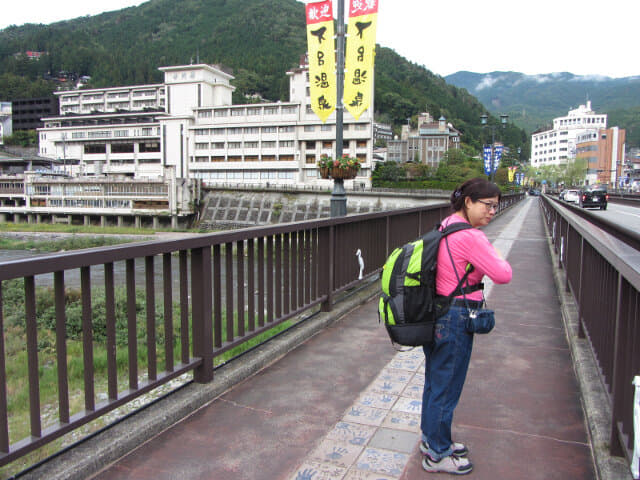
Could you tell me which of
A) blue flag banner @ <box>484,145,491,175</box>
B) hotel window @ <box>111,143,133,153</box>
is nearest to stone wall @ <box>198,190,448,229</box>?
hotel window @ <box>111,143,133,153</box>

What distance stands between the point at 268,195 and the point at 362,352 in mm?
73318

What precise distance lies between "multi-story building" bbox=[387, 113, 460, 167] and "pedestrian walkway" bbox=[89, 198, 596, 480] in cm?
11875

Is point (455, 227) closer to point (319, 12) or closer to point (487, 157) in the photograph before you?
point (319, 12)

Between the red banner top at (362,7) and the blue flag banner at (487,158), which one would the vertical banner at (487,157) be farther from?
the red banner top at (362,7)

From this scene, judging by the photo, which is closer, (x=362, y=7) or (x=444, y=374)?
(x=444, y=374)

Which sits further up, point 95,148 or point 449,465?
point 95,148

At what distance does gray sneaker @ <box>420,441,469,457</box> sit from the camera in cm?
284

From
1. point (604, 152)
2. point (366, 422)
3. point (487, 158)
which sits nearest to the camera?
point (366, 422)

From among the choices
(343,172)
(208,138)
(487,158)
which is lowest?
(343,172)

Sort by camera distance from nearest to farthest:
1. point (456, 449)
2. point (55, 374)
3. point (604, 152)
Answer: point (456, 449) → point (55, 374) → point (604, 152)

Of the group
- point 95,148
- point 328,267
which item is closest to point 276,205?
point 95,148

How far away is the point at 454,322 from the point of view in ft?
8.86

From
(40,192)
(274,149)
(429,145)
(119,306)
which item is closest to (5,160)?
(40,192)

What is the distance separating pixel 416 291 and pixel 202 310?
5.65ft
